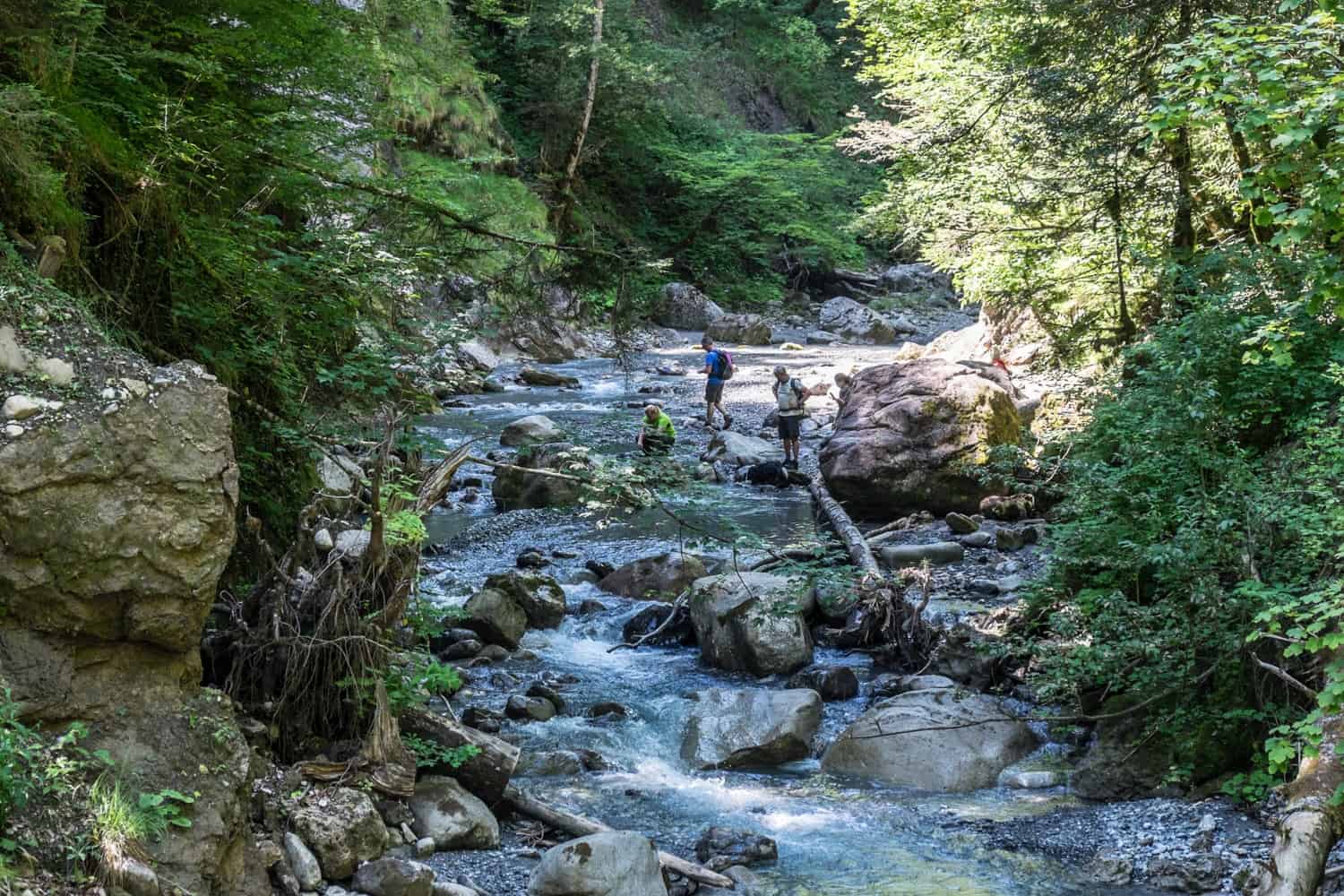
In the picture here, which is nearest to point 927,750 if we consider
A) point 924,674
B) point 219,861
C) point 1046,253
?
point 924,674

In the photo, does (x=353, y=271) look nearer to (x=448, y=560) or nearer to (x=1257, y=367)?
(x=448, y=560)

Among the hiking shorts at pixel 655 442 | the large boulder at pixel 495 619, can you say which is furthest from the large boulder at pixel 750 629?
the hiking shorts at pixel 655 442

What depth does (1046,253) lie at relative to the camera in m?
14.5

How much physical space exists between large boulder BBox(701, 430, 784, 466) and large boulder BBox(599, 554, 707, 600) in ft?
17.5

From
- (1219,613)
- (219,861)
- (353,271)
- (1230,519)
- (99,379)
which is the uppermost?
(353,271)

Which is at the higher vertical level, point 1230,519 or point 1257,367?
point 1257,367

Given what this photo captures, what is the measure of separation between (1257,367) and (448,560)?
25.8 feet

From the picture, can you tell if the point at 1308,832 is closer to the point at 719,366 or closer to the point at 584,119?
the point at 719,366

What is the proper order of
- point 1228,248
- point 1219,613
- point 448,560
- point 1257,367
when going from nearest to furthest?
point 1219,613 → point 1257,367 → point 1228,248 → point 448,560

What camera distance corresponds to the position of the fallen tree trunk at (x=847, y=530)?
1082 cm

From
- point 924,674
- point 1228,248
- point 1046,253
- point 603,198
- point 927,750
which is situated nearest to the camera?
point 927,750

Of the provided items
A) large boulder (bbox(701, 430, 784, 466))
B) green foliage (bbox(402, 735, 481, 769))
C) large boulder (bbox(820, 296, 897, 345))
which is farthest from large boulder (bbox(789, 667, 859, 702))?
large boulder (bbox(820, 296, 897, 345))

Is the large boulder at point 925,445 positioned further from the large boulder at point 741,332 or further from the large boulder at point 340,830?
the large boulder at point 741,332

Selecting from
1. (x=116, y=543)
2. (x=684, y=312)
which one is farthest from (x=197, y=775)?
(x=684, y=312)
